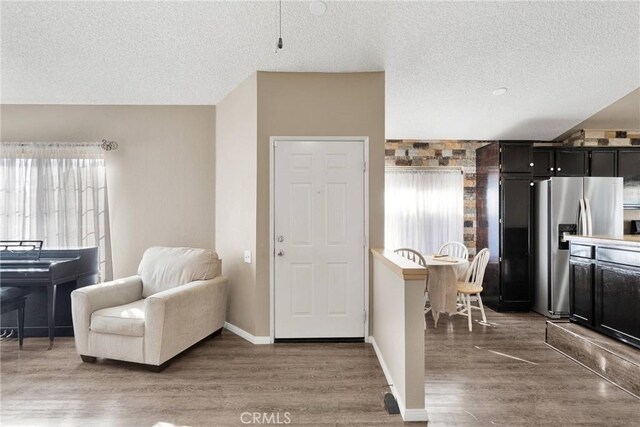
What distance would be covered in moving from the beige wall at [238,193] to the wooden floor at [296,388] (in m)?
0.49

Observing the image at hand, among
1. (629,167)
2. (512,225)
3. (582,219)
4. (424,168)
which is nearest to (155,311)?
(424,168)

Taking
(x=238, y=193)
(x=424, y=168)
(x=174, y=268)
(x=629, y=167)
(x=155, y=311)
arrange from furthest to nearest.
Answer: (x=424, y=168) → (x=629, y=167) → (x=238, y=193) → (x=174, y=268) → (x=155, y=311)

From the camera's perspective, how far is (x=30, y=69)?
3.30 meters

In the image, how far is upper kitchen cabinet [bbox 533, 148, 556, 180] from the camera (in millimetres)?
4484

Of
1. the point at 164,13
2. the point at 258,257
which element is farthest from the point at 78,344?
the point at 164,13

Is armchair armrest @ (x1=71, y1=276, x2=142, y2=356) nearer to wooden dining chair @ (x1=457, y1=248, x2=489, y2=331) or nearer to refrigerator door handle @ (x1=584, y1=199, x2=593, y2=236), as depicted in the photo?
wooden dining chair @ (x1=457, y1=248, x2=489, y2=331)

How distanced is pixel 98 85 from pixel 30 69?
0.57 meters

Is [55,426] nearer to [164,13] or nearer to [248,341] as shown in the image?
[248,341]

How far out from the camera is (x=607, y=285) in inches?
117

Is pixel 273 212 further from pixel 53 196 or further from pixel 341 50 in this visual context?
pixel 53 196

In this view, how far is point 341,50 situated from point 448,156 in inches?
108

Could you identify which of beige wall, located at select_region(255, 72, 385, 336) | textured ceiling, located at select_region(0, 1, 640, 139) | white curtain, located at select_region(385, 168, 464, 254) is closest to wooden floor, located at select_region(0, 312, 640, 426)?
beige wall, located at select_region(255, 72, 385, 336)

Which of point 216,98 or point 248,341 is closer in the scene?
point 248,341

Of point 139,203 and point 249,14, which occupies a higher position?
point 249,14
